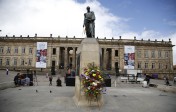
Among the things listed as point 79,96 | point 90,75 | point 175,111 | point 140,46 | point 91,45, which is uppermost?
point 140,46

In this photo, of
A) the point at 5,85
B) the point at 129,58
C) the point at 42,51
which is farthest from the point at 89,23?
the point at 129,58

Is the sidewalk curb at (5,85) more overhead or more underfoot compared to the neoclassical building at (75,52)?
more underfoot

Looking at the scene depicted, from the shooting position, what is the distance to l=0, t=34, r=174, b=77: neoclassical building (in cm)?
5988

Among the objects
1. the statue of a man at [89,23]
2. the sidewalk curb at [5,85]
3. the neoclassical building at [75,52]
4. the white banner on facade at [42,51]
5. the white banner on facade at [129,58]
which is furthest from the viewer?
the neoclassical building at [75,52]

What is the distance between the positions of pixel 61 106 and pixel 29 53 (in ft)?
191

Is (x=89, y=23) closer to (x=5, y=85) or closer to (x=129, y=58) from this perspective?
(x=5, y=85)

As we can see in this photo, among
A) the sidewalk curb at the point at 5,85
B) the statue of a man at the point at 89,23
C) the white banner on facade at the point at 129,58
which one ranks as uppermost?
the statue of a man at the point at 89,23

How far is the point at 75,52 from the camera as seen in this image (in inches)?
2376

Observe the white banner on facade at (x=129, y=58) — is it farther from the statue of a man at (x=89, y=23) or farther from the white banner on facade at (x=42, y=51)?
the statue of a man at (x=89, y=23)

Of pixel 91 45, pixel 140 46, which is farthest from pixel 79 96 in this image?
pixel 140 46

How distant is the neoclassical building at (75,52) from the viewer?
5988 centimetres

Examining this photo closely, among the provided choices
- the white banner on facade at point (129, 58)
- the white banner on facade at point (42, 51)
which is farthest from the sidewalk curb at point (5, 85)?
the white banner on facade at point (129, 58)

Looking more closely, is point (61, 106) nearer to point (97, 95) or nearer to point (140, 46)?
point (97, 95)

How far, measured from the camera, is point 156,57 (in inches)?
2495
